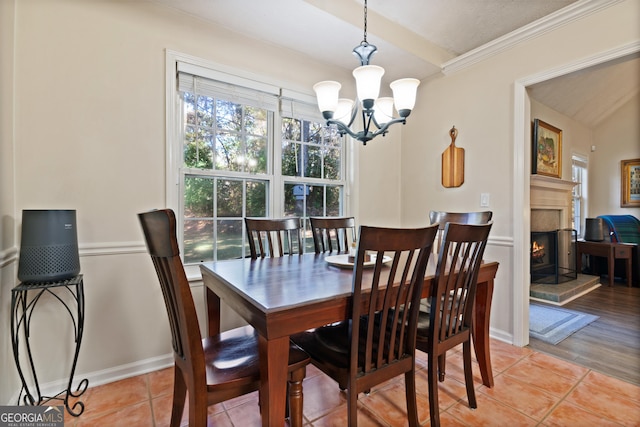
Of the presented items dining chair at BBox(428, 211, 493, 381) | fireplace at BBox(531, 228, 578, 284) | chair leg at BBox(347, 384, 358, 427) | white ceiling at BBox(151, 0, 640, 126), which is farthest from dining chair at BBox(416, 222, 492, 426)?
fireplace at BBox(531, 228, 578, 284)

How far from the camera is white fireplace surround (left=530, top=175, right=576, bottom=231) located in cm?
383

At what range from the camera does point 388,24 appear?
250 cm

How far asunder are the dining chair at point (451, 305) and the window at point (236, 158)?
1594 mm

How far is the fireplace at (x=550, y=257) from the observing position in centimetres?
398

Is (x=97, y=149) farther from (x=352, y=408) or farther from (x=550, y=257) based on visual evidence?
(x=550, y=257)

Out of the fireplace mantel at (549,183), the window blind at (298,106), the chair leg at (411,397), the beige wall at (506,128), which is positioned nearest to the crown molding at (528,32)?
the beige wall at (506,128)

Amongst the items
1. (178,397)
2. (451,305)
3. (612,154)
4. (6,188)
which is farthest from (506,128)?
(612,154)

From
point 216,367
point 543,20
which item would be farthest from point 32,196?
point 543,20

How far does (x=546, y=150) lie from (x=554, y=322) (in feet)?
7.33

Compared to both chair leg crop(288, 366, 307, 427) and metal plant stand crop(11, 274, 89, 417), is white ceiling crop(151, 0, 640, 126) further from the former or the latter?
chair leg crop(288, 366, 307, 427)

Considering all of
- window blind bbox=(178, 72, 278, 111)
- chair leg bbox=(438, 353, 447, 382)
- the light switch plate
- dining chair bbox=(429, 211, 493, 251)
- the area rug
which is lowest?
the area rug

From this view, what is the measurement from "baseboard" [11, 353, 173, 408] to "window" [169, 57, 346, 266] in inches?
28.0

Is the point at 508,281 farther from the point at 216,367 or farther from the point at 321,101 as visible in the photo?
the point at 216,367

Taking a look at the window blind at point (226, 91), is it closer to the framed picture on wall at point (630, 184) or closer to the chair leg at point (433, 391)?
the chair leg at point (433, 391)
